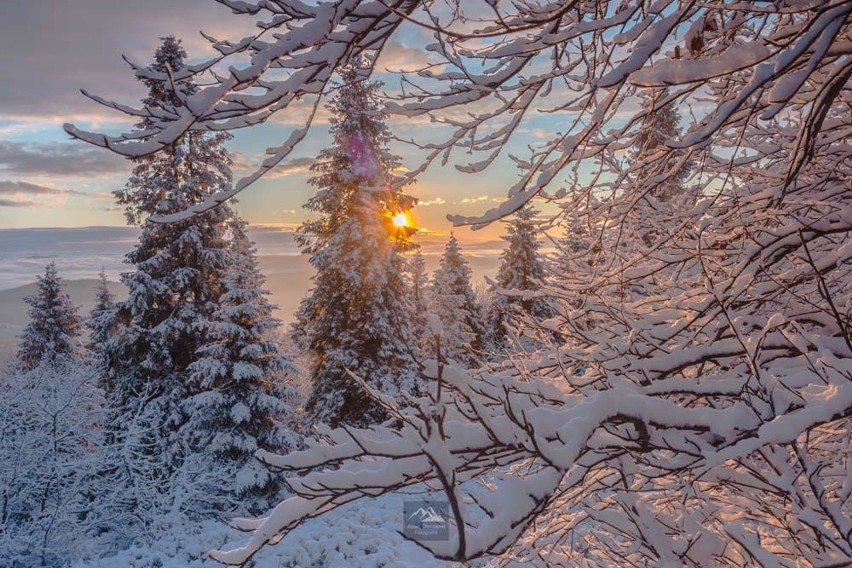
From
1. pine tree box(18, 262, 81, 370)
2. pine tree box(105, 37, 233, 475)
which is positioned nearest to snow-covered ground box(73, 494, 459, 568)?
pine tree box(105, 37, 233, 475)

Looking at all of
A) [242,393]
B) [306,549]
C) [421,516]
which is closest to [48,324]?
[242,393]

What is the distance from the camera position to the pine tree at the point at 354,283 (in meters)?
14.1

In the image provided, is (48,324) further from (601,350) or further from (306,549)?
(601,350)

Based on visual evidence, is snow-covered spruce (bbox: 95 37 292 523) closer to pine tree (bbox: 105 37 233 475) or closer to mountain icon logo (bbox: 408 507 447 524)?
pine tree (bbox: 105 37 233 475)

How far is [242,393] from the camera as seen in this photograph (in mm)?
12641

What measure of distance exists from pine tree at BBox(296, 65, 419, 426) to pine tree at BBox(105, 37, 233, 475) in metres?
2.84

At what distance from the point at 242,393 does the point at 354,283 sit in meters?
4.03

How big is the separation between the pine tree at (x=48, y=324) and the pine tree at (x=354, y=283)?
49.3 ft

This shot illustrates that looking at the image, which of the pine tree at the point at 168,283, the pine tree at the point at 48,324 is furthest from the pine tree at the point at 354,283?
the pine tree at the point at 48,324

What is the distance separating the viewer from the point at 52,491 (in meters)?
8.54

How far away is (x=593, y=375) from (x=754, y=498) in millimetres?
1134

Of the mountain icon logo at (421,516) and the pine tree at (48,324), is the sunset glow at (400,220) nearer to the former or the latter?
the mountain icon logo at (421,516)

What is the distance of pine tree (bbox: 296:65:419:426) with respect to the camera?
14.1 m

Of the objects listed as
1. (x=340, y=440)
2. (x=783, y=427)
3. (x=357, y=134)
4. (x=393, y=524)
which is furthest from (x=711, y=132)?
(x=357, y=134)
